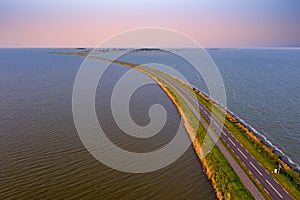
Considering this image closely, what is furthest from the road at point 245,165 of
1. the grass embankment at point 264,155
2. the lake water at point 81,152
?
the lake water at point 81,152

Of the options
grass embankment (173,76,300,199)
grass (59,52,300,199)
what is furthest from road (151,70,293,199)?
grass embankment (173,76,300,199)

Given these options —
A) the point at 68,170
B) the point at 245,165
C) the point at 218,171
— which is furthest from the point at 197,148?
the point at 68,170

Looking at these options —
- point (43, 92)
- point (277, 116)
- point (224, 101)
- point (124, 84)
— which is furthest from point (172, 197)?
point (124, 84)

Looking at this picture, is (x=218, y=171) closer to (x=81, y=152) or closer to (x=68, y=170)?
(x=68, y=170)

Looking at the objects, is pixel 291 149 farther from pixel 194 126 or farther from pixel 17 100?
pixel 17 100

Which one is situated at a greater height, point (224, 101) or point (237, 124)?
point (224, 101)

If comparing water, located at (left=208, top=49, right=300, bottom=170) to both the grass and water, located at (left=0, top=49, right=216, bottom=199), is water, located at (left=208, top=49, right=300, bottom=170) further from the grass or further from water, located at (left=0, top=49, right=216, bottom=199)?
water, located at (left=0, top=49, right=216, bottom=199)

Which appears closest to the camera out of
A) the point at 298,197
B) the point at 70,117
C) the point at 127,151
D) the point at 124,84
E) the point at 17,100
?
the point at 298,197

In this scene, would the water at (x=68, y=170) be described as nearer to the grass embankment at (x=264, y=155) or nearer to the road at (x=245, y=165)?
the road at (x=245, y=165)
